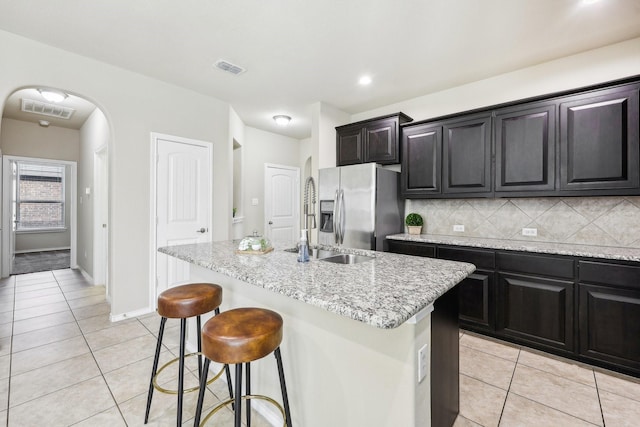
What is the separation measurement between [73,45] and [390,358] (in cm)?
370

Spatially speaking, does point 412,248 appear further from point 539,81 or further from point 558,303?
point 539,81

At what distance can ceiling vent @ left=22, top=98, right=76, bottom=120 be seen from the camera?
4.15 meters

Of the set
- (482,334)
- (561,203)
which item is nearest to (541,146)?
(561,203)

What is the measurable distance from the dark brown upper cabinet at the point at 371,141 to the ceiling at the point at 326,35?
1.56 feet

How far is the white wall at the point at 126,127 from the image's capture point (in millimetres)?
2729

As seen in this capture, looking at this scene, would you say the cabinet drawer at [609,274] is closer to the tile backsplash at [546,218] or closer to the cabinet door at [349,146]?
the tile backsplash at [546,218]

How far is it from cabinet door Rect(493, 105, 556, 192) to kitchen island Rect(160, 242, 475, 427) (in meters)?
1.71

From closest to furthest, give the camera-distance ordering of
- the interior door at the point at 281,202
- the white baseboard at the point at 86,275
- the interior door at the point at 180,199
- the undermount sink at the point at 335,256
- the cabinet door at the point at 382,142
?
the undermount sink at the point at 335,256 → the interior door at the point at 180,199 → the cabinet door at the point at 382,142 → the white baseboard at the point at 86,275 → the interior door at the point at 281,202

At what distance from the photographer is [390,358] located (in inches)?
43.9

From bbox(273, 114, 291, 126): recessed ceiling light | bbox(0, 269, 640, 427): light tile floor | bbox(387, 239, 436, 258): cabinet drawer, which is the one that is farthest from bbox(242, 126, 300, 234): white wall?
bbox(387, 239, 436, 258): cabinet drawer

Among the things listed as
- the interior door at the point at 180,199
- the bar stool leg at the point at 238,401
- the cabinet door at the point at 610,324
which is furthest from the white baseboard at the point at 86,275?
the cabinet door at the point at 610,324

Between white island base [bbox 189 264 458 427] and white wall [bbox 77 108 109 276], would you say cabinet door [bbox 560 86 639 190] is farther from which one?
white wall [bbox 77 108 109 276]

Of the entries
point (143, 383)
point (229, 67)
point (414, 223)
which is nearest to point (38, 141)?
point (229, 67)

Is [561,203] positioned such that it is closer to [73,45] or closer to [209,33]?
[209,33]
